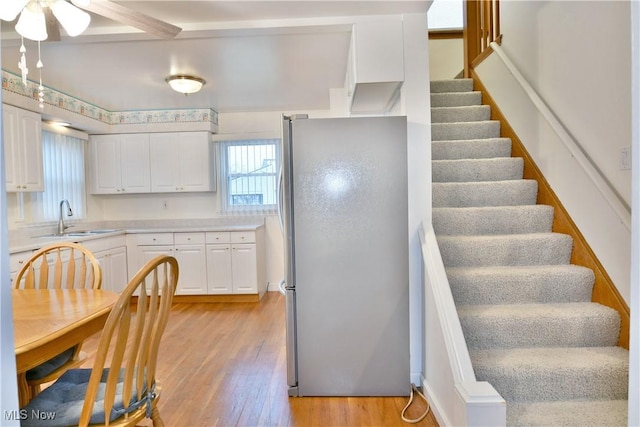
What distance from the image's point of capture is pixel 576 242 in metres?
2.40

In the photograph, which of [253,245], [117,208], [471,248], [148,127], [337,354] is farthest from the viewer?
[117,208]

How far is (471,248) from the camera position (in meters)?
2.49

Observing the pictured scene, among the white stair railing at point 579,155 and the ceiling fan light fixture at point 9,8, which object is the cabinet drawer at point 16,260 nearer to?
the ceiling fan light fixture at point 9,8

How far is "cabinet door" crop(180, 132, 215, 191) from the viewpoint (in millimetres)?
4730

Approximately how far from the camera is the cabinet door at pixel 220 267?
4.42 metres

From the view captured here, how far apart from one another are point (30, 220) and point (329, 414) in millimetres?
3720

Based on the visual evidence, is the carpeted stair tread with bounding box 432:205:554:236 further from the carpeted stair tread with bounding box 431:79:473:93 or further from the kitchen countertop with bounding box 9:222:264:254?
the kitchen countertop with bounding box 9:222:264:254

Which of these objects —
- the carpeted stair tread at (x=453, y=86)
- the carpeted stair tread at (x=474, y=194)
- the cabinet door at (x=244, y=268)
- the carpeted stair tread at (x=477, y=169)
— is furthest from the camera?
the cabinet door at (x=244, y=268)

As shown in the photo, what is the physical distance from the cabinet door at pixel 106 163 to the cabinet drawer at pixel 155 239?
817 mm

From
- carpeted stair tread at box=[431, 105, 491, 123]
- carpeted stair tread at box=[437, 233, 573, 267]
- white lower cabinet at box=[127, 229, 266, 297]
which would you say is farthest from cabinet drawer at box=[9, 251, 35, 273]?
carpeted stair tread at box=[431, 105, 491, 123]

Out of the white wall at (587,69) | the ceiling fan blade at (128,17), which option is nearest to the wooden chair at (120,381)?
the ceiling fan blade at (128,17)

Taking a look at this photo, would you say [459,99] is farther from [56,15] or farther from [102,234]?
[102,234]

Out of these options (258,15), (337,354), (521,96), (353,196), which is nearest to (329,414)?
(337,354)

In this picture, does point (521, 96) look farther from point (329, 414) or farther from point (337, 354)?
point (329, 414)
